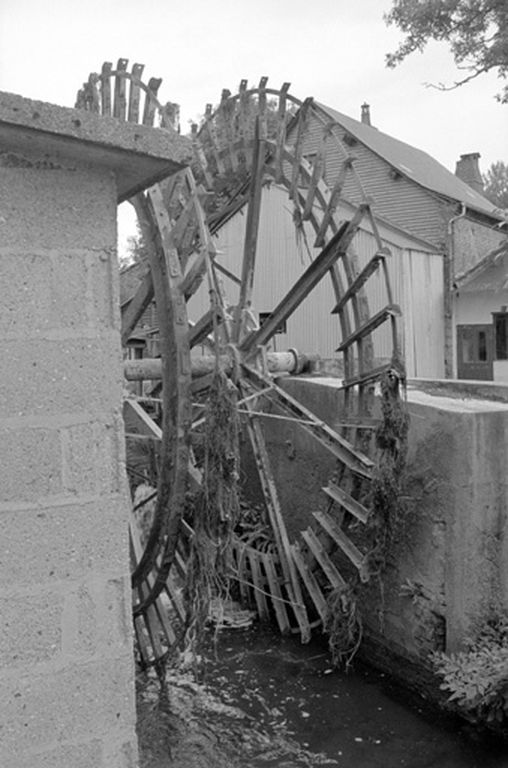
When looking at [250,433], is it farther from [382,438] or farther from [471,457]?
[471,457]

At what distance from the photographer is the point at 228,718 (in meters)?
5.52

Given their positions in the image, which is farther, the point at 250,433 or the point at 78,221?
the point at 250,433

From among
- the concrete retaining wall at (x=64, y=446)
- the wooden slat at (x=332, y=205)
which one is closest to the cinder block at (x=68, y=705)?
the concrete retaining wall at (x=64, y=446)

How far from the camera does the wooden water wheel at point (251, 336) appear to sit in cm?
488

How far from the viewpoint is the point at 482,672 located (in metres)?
4.97

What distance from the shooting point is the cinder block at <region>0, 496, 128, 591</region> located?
7.61ft

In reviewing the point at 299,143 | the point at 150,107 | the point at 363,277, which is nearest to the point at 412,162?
the point at 299,143

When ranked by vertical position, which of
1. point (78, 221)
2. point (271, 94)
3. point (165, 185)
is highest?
point (271, 94)

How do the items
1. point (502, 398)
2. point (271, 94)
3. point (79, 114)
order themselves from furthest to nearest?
point (271, 94), point (502, 398), point (79, 114)

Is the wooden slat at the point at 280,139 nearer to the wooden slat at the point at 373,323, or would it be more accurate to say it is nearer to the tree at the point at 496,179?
the wooden slat at the point at 373,323

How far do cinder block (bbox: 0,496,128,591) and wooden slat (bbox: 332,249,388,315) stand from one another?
4320 mm

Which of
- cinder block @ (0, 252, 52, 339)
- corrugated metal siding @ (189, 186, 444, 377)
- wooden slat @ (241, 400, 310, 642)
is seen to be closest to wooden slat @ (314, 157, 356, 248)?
wooden slat @ (241, 400, 310, 642)

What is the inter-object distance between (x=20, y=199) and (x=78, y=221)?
182mm

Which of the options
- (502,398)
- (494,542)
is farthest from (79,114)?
(502,398)
